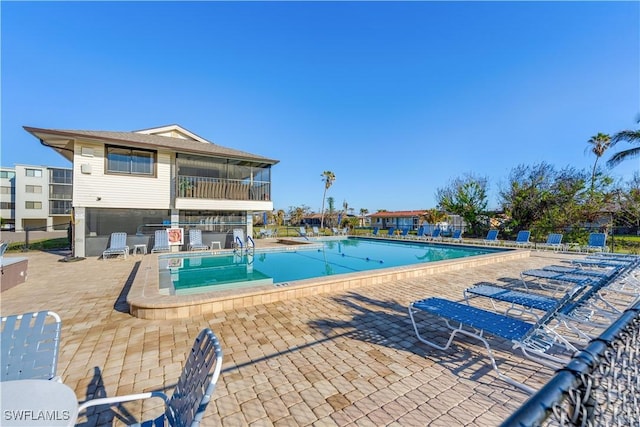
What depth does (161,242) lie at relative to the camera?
39.8 feet

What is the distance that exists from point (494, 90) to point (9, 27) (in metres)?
21.3

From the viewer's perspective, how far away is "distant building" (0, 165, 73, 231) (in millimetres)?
39969

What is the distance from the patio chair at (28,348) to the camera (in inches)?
78.4

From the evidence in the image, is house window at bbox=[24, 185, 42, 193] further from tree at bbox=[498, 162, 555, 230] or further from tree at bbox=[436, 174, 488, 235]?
tree at bbox=[498, 162, 555, 230]

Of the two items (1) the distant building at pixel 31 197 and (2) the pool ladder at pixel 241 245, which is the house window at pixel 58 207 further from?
(2) the pool ladder at pixel 241 245

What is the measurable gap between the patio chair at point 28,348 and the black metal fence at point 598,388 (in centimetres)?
291

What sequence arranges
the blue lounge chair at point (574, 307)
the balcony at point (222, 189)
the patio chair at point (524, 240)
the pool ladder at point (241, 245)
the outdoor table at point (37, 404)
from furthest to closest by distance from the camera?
the patio chair at point (524, 240), the balcony at point (222, 189), the pool ladder at point (241, 245), the blue lounge chair at point (574, 307), the outdoor table at point (37, 404)

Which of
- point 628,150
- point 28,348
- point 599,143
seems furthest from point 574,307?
point 599,143

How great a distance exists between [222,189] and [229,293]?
10.2 meters

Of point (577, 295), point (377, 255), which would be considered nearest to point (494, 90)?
point (377, 255)

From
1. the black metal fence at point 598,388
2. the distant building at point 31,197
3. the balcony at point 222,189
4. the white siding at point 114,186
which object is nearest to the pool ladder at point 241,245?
the balcony at point 222,189

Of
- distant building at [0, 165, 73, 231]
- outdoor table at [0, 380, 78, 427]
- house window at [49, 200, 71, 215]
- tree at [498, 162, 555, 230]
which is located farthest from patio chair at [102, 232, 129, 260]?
house window at [49, 200, 71, 215]

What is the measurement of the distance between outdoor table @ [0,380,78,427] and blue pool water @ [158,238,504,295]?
5.53 metres

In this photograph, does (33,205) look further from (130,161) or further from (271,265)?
(271,265)
